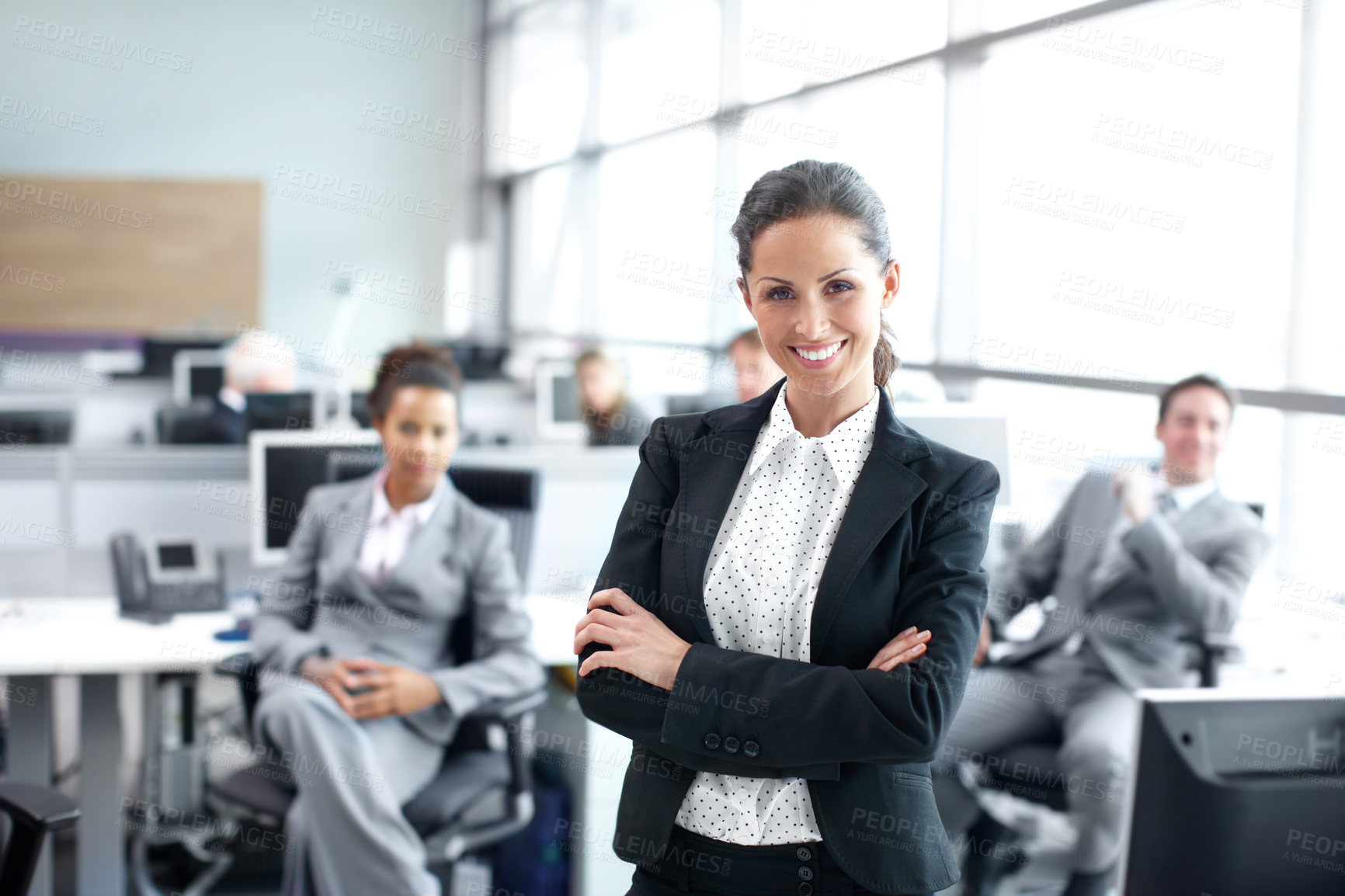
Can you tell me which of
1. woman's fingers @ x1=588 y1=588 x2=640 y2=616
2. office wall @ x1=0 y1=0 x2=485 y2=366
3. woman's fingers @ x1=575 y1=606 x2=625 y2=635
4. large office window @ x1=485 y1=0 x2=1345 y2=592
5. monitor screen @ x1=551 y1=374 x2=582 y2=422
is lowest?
woman's fingers @ x1=575 y1=606 x2=625 y2=635

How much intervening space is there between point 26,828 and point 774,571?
1256 millimetres

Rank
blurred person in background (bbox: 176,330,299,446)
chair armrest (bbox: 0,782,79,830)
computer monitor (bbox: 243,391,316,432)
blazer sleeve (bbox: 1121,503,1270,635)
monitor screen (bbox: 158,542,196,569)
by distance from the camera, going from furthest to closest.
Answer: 1. blurred person in background (bbox: 176,330,299,446)
2. computer monitor (bbox: 243,391,316,432)
3. monitor screen (bbox: 158,542,196,569)
4. blazer sleeve (bbox: 1121,503,1270,635)
5. chair armrest (bbox: 0,782,79,830)

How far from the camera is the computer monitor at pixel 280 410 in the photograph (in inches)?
170

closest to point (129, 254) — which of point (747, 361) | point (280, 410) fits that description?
point (280, 410)

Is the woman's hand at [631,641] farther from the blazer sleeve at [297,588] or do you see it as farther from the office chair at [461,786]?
the blazer sleeve at [297,588]

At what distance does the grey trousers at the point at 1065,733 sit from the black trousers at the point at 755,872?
1420 mm

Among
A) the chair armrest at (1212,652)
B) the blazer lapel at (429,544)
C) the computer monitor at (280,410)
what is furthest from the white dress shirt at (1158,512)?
the computer monitor at (280,410)

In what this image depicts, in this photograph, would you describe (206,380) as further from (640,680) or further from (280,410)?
(640,680)

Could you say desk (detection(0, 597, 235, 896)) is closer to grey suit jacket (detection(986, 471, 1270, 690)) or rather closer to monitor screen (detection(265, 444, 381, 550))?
monitor screen (detection(265, 444, 381, 550))

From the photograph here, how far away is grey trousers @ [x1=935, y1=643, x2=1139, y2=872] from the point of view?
263cm

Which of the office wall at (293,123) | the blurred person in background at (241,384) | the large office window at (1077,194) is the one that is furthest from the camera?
the office wall at (293,123)

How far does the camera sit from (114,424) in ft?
17.7

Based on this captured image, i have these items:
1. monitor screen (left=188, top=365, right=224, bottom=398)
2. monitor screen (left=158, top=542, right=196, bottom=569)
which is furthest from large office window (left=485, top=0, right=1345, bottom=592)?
monitor screen (left=188, top=365, right=224, bottom=398)

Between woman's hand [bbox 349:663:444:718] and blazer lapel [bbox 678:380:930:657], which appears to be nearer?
blazer lapel [bbox 678:380:930:657]
